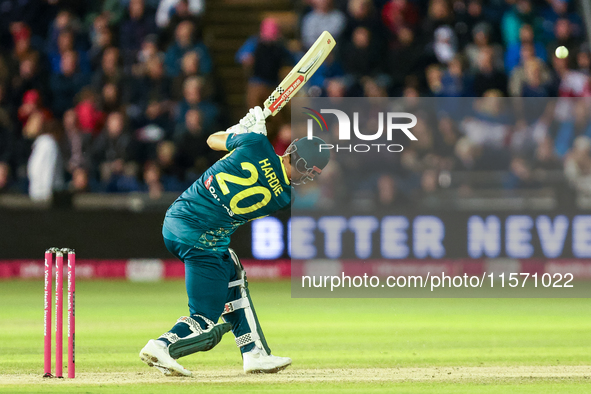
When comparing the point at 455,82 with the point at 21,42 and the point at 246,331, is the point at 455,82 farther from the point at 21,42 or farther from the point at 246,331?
the point at 246,331

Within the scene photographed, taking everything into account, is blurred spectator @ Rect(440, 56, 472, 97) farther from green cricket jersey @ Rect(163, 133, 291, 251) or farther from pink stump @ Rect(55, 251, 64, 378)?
pink stump @ Rect(55, 251, 64, 378)

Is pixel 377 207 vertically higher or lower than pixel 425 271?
higher

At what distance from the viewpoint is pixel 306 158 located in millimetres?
7270

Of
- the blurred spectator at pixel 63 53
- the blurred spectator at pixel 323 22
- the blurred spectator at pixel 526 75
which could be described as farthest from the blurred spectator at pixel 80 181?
the blurred spectator at pixel 526 75

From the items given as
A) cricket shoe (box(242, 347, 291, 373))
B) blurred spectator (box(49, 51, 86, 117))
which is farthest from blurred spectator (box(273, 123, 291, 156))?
cricket shoe (box(242, 347, 291, 373))

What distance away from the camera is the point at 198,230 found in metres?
7.29

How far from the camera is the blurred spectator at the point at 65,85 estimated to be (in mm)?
16188

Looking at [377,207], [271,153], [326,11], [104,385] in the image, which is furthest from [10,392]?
[326,11]

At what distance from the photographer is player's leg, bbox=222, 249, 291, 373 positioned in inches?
300

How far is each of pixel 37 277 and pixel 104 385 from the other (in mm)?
8252

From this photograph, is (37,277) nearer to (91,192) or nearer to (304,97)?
(91,192)

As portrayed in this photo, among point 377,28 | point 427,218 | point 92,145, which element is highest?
point 377,28

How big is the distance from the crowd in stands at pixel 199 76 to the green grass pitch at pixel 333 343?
77.2 inches

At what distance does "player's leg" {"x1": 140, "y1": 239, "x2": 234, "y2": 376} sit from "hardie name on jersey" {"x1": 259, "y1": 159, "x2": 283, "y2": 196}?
2.16 feet
